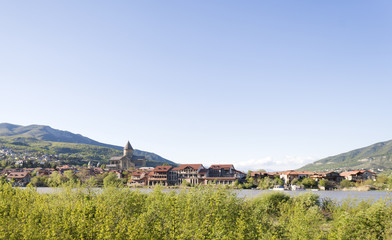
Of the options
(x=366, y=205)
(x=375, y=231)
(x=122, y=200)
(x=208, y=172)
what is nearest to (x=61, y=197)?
(x=122, y=200)

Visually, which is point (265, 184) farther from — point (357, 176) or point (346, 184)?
point (357, 176)

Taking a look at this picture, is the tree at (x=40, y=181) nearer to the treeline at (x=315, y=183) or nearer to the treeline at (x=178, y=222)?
the treeline at (x=315, y=183)

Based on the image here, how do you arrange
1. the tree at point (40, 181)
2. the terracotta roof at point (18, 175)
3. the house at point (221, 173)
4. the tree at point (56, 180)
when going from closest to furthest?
the tree at point (56, 180) → the house at point (221, 173) → the tree at point (40, 181) → the terracotta roof at point (18, 175)

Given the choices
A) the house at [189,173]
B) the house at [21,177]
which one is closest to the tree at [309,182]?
the house at [189,173]

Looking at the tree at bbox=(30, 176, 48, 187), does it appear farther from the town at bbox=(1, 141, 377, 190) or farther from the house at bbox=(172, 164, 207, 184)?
the house at bbox=(172, 164, 207, 184)

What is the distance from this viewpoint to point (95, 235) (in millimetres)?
22609

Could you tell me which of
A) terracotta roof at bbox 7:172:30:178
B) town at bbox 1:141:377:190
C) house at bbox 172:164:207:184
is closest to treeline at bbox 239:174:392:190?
town at bbox 1:141:377:190

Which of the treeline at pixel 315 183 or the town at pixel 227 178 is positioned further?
the town at pixel 227 178

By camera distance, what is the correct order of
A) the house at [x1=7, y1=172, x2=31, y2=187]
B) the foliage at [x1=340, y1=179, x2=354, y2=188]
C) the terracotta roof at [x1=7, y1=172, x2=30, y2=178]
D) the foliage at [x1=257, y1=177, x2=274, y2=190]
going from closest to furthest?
the foliage at [x1=257, y1=177, x2=274, y2=190], the foliage at [x1=340, y1=179, x2=354, y2=188], the house at [x1=7, y1=172, x2=31, y2=187], the terracotta roof at [x1=7, y1=172, x2=30, y2=178]

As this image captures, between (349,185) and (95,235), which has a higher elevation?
(95,235)

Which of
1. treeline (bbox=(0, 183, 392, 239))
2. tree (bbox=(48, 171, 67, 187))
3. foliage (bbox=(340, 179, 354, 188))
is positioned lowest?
foliage (bbox=(340, 179, 354, 188))

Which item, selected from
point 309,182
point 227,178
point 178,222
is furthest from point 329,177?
point 178,222

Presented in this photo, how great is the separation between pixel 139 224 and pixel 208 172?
152m

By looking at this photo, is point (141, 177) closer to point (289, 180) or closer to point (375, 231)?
point (289, 180)
